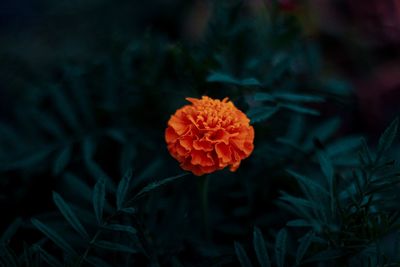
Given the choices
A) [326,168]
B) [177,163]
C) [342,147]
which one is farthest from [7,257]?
[342,147]

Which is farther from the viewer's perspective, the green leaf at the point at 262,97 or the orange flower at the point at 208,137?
the green leaf at the point at 262,97

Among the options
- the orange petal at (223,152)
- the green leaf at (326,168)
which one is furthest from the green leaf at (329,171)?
the orange petal at (223,152)

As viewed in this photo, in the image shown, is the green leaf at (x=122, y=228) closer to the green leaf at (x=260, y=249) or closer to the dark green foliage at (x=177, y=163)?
the dark green foliage at (x=177, y=163)

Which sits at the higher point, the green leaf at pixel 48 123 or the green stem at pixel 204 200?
the green leaf at pixel 48 123

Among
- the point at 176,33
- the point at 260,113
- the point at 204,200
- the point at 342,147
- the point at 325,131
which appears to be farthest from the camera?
the point at 176,33

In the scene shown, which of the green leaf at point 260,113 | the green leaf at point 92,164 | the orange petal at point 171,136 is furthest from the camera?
the green leaf at point 92,164

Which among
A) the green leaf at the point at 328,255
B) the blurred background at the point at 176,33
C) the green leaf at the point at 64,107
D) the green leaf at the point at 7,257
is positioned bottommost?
the green leaf at the point at 7,257

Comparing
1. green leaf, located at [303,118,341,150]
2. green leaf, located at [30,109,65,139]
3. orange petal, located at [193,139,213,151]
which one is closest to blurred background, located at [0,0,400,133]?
green leaf, located at [30,109,65,139]

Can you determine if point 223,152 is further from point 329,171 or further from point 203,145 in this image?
point 329,171
